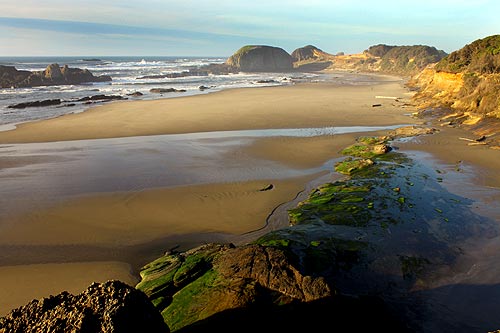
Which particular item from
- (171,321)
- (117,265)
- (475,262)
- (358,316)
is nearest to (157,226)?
(117,265)

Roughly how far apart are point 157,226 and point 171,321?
567 centimetres

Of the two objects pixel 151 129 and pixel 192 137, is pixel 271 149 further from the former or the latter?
pixel 151 129

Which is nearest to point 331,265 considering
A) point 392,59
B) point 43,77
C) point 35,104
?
point 35,104

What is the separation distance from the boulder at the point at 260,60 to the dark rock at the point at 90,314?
116451mm

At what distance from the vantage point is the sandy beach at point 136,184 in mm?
9767

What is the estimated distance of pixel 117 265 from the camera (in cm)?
927

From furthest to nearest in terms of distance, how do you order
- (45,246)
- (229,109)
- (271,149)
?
(229,109)
(271,149)
(45,246)

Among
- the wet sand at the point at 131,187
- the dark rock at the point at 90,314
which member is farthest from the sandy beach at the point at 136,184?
the dark rock at the point at 90,314

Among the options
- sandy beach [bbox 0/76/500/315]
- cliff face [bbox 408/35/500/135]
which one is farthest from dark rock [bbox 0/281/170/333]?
cliff face [bbox 408/35/500/135]

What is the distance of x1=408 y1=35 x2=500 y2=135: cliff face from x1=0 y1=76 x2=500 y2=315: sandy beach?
387cm

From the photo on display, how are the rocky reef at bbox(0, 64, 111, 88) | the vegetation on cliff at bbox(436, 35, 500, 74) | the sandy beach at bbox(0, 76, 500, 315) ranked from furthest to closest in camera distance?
1. the rocky reef at bbox(0, 64, 111, 88)
2. the vegetation on cliff at bbox(436, 35, 500, 74)
3. the sandy beach at bbox(0, 76, 500, 315)

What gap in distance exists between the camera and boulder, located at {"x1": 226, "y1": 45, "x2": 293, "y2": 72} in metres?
119

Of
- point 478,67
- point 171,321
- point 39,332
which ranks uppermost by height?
point 478,67

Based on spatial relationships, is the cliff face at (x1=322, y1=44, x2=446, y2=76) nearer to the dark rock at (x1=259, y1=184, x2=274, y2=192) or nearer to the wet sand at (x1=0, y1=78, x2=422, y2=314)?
the wet sand at (x1=0, y1=78, x2=422, y2=314)
